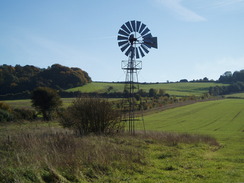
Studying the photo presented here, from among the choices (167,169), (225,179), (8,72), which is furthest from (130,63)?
(8,72)

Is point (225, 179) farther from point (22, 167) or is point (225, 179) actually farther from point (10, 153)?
point (10, 153)

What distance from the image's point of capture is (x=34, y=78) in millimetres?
78750

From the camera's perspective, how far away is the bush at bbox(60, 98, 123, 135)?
18.8 m

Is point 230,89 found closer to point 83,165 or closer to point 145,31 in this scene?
point 145,31

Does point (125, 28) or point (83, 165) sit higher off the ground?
point (125, 28)

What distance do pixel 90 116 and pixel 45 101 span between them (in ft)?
93.9

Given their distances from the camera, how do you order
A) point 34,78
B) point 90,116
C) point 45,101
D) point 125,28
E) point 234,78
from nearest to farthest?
point 90,116 < point 125,28 < point 45,101 < point 34,78 < point 234,78

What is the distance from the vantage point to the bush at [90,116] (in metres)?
18.8

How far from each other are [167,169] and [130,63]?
13.8 meters

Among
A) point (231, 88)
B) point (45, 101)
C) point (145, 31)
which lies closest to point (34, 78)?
point (45, 101)

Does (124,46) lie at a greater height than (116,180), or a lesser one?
greater

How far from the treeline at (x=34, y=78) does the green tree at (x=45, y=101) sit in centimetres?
3050

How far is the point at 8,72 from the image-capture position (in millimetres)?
78250

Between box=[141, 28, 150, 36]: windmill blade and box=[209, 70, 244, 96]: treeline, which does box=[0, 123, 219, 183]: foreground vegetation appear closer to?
box=[141, 28, 150, 36]: windmill blade
